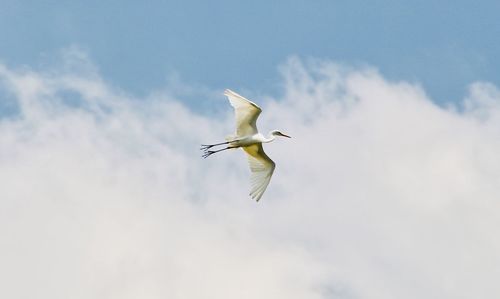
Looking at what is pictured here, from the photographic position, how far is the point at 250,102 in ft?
176

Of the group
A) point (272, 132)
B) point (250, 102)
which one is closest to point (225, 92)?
point (250, 102)

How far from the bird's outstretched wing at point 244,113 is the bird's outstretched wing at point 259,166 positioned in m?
1.24

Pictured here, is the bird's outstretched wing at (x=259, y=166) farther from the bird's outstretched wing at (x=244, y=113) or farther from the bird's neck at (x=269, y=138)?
the bird's outstretched wing at (x=244, y=113)

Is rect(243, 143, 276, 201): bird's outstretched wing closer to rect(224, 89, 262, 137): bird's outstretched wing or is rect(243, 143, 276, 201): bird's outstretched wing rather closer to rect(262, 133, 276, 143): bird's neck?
rect(262, 133, 276, 143): bird's neck

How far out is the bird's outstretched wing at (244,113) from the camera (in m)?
53.4

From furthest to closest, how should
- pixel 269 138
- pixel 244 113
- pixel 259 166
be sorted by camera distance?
1. pixel 259 166
2. pixel 269 138
3. pixel 244 113

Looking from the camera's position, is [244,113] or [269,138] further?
[269,138]

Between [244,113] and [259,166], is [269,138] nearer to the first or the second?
[259,166]

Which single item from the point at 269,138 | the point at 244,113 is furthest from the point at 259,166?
the point at 244,113

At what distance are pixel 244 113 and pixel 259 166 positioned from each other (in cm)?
389

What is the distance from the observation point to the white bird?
53.9 metres

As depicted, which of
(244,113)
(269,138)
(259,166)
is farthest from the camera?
(259,166)

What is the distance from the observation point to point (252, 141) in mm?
55938

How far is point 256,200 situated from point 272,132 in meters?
3.95
